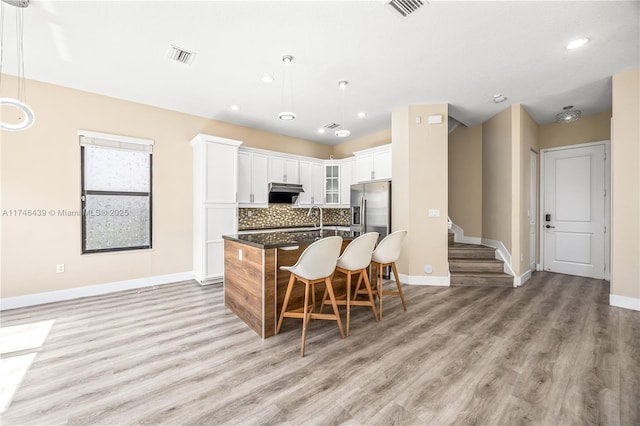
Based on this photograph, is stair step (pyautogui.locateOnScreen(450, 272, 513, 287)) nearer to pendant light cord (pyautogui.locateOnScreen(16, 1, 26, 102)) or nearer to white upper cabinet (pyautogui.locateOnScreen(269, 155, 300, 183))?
white upper cabinet (pyautogui.locateOnScreen(269, 155, 300, 183))

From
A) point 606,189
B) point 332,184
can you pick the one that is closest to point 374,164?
point 332,184

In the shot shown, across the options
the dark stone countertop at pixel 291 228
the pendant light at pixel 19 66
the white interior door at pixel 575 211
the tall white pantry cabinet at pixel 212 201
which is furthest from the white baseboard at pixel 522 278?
the pendant light at pixel 19 66

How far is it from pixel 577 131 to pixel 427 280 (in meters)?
3.93

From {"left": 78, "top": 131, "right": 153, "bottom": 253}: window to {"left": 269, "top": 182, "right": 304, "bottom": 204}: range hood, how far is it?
2.09 m

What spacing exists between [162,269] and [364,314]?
133 inches

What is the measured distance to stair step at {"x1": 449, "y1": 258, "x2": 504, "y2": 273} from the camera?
4.57 m

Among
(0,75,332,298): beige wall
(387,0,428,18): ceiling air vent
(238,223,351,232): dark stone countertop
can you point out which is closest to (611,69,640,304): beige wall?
(387,0,428,18): ceiling air vent

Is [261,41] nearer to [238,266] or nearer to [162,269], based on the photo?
[238,266]

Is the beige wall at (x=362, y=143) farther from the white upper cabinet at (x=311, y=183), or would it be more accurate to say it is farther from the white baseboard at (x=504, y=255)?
the white baseboard at (x=504, y=255)

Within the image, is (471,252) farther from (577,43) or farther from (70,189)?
(70,189)

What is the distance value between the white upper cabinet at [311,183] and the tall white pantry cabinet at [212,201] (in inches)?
63.4

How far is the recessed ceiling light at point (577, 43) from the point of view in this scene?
2.70 meters

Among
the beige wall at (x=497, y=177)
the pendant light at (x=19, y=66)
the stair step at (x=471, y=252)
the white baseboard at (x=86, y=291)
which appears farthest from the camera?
the stair step at (x=471, y=252)

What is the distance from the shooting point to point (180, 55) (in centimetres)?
298
